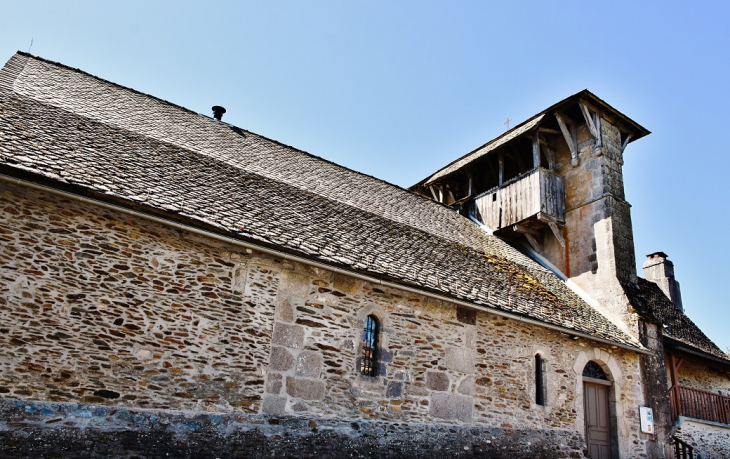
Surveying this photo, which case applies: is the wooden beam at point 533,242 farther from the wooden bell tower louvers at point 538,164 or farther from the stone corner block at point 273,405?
the stone corner block at point 273,405

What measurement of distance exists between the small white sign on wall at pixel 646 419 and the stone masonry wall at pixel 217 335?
2.68m

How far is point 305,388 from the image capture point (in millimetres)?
7148

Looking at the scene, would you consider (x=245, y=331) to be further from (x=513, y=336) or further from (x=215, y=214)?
(x=513, y=336)

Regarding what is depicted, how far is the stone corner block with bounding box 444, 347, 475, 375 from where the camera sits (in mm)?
8515

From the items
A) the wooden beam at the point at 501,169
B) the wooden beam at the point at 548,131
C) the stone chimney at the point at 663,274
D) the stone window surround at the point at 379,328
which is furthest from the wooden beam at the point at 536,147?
the stone window surround at the point at 379,328

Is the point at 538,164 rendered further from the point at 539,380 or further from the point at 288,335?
the point at 288,335

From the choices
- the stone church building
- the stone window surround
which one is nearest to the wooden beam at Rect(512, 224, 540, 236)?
the stone church building

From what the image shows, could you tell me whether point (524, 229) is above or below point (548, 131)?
below

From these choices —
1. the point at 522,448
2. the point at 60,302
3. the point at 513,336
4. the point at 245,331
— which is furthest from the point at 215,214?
the point at 522,448

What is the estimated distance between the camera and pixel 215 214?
707 centimetres

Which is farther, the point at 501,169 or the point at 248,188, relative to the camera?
the point at 501,169

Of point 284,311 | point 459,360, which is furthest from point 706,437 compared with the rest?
point 284,311

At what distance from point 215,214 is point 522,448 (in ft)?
20.9

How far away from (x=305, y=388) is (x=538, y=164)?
9370 millimetres
